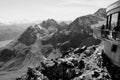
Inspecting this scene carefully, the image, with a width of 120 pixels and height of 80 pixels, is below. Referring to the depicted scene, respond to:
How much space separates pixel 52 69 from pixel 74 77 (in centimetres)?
864

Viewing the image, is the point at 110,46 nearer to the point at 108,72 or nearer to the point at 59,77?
the point at 108,72

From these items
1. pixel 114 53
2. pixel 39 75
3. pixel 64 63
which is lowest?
pixel 39 75

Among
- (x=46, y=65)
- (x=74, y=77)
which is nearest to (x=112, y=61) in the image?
(x=74, y=77)

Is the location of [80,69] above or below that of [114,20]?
below

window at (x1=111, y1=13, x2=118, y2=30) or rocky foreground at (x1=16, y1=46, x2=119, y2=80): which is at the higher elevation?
window at (x1=111, y1=13, x2=118, y2=30)

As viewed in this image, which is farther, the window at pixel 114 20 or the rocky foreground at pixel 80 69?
the window at pixel 114 20

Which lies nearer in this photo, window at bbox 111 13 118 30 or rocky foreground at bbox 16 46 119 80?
rocky foreground at bbox 16 46 119 80

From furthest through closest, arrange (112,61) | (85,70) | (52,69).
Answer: (52,69)
(85,70)
(112,61)

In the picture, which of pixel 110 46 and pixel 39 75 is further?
pixel 39 75

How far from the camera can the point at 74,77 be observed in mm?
33500

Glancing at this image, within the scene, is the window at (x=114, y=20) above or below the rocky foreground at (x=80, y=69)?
above

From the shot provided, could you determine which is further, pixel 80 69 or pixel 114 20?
pixel 80 69

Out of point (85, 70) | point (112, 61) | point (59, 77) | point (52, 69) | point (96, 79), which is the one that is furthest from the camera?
point (52, 69)

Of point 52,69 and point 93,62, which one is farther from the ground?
point 93,62
